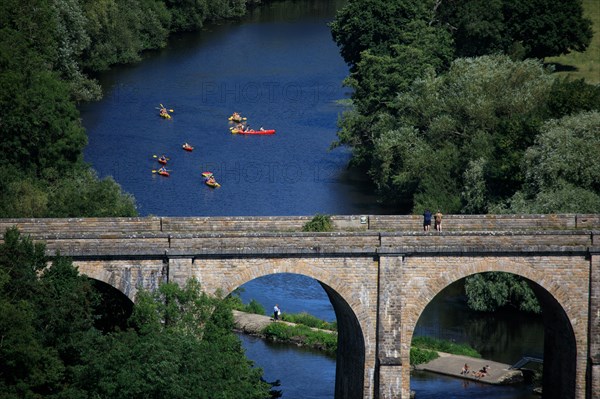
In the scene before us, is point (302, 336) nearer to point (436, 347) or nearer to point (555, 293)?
point (436, 347)

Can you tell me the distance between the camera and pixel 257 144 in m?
120

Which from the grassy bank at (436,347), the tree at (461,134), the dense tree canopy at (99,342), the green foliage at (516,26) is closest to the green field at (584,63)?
the green foliage at (516,26)

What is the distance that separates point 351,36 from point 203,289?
5397 centimetres

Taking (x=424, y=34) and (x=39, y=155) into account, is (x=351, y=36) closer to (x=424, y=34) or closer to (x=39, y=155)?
(x=424, y=34)

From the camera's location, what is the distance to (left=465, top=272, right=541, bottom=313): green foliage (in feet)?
286

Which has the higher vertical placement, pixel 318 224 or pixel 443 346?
pixel 318 224

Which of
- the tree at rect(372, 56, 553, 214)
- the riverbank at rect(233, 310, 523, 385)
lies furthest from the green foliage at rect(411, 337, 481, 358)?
the tree at rect(372, 56, 553, 214)

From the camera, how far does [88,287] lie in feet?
224

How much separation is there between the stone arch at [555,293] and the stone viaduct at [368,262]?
4 centimetres

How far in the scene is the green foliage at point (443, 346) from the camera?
84500mm

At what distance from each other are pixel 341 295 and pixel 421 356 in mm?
13068

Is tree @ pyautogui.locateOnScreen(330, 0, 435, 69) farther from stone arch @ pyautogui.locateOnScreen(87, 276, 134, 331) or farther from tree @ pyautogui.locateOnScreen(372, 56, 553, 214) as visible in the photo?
stone arch @ pyautogui.locateOnScreen(87, 276, 134, 331)

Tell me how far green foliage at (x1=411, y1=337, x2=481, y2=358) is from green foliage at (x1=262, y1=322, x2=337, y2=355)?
153 inches

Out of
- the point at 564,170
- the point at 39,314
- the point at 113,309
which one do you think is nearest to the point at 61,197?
the point at 113,309
